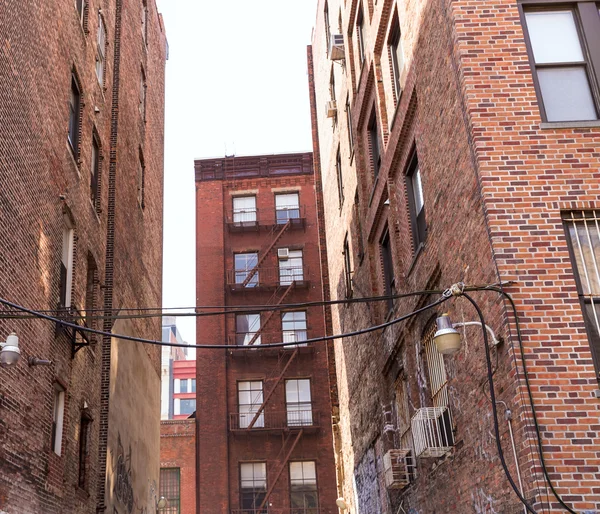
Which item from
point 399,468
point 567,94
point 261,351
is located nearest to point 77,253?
point 399,468

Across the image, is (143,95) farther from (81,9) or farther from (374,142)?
(374,142)

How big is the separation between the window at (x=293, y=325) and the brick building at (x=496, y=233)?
1959cm

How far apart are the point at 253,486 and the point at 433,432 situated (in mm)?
22962

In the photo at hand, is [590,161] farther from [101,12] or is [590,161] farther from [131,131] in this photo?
[131,131]

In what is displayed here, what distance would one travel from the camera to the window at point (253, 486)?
3400 cm

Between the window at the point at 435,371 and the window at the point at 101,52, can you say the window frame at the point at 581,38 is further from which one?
the window at the point at 101,52

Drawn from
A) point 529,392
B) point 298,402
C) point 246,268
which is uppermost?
point 246,268

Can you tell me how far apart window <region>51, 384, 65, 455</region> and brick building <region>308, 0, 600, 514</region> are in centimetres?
663

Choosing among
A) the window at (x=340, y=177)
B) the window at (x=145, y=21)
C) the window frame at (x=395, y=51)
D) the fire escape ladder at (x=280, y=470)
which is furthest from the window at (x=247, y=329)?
the window frame at (x=395, y=51)

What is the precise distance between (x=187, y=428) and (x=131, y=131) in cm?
1628

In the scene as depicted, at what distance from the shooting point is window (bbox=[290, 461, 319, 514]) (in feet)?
112

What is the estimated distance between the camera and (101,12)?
2150cm

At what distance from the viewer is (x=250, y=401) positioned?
35.9m

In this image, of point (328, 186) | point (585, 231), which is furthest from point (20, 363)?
point (328, 186)
